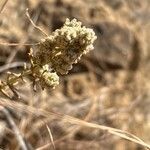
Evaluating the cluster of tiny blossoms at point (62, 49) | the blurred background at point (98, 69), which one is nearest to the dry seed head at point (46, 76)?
the cluster of tiny blossoms at point (62, 49)

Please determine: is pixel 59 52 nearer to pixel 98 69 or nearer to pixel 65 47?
pixel 65 47

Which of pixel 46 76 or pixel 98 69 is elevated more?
pixel 98 69

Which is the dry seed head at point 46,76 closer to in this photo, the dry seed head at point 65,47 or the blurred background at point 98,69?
the dry seed head at point 65,47

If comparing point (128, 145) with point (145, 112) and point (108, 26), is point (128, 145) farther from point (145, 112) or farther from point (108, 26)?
point (108, 26)

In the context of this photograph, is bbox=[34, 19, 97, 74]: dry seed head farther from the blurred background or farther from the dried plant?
the blurred background

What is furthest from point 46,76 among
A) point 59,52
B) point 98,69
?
point 98,69

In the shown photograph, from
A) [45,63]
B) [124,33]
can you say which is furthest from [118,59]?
[45,63]

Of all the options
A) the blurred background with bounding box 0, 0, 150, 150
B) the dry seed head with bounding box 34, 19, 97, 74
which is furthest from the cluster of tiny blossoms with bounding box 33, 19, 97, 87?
the blurred background with bounding box 0, 0, 150, 150
